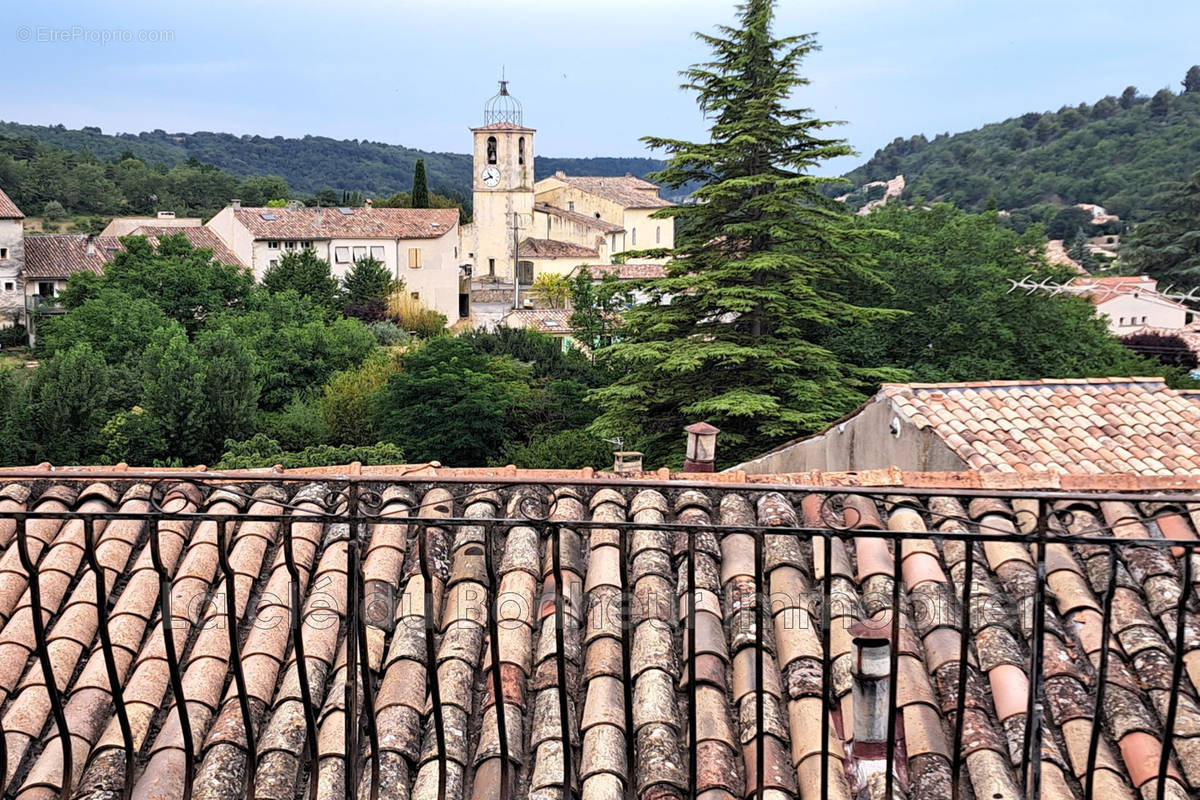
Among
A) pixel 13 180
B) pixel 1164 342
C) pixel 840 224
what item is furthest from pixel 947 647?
pixel 13 180

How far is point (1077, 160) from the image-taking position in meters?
88.3

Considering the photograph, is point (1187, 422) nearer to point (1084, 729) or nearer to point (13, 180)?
point (1084, 729)

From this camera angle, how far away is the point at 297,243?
51562mm

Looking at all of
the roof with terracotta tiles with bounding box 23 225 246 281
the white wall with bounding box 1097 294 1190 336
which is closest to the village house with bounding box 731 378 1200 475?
the white wall with bounding box 1097 294 1190 336

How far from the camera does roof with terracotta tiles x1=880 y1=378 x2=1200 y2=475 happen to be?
1016 cm

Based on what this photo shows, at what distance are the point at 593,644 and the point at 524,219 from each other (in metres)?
60.5

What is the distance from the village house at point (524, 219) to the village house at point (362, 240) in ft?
22.1

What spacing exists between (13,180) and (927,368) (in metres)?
67.9

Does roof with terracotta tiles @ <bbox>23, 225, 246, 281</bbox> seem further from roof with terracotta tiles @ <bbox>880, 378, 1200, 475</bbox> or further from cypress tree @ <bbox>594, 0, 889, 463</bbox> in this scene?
roof with terracotta tiles @ <bbox>880, 378, 1200, 475</bbox>

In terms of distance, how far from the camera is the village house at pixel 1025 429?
33.4ft

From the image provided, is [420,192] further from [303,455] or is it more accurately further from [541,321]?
[303,455]

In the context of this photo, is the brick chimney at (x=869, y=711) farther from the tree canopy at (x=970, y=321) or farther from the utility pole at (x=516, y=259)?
the utility pole at (x=516, y=259)

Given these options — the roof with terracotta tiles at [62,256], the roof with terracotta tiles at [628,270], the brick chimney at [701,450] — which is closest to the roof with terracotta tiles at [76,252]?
the roof with terracotta tiles at [62,256]

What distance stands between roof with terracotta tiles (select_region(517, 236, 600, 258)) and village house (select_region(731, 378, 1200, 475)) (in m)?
49.4
